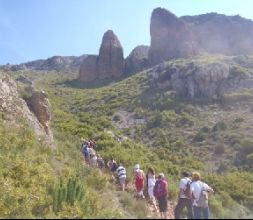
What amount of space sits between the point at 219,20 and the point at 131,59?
33058mm

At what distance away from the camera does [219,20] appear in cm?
13312

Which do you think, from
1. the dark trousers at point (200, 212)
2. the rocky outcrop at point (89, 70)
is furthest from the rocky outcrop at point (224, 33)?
the dark trousers at point (200, 212)

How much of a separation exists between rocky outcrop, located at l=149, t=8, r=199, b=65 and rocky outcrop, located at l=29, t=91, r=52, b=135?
7146cm

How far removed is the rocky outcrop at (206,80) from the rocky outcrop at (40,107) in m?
42.4

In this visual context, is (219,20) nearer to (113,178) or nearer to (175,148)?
(175,148)

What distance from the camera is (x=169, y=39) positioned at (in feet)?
350

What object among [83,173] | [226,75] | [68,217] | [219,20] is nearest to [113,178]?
[83,173]

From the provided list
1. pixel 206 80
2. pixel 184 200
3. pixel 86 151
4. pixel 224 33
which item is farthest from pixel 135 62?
pixel 184 200

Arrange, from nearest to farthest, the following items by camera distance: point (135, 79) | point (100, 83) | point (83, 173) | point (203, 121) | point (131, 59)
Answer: point (83, 173) < point (203, 121) < point (135, 79) < point (100, 83) < point (131, 59)

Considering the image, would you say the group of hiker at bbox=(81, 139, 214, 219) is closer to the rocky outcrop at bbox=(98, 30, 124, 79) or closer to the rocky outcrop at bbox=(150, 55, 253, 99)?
the rocky outcrop at bbox=(150, 55, 253, 99)

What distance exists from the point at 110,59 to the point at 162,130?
49111 millimetres

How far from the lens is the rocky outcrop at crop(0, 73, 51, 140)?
91.3 ft

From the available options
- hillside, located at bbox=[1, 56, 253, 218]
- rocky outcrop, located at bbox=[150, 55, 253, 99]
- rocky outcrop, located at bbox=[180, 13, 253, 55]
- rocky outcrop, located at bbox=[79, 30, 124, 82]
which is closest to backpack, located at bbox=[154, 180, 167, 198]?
hillside, located at bbox=[1, 56, 253, 218]

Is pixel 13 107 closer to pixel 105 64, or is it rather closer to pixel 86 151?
pixel 86 151
